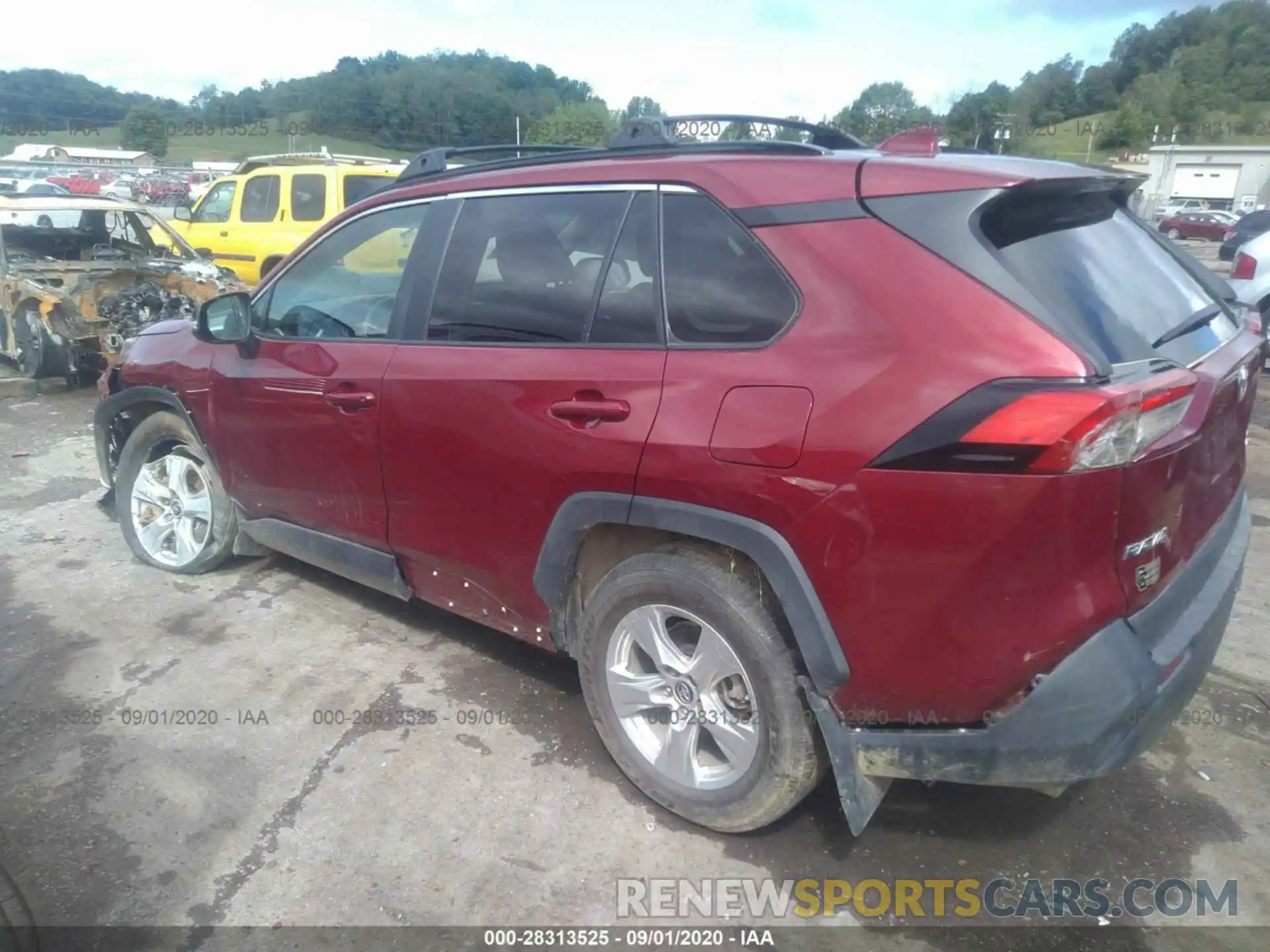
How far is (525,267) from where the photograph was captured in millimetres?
3016

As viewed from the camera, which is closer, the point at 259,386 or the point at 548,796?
the point at 548,796

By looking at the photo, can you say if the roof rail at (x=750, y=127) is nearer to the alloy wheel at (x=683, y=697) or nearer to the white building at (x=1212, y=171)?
the alloy wheel at (x=683, y=697)

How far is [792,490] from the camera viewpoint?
2232mm

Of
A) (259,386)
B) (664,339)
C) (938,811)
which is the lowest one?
(938,811)

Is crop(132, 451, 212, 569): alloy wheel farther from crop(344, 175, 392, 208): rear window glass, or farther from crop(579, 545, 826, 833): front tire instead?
crop(344, 175, 392, 208): rear window glass

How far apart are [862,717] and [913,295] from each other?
1.05 meters

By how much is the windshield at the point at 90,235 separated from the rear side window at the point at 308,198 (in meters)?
1.29

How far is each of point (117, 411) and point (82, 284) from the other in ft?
15.6

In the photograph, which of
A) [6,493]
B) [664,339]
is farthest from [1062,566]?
[6,493]

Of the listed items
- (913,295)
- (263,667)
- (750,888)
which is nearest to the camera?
(913,295)

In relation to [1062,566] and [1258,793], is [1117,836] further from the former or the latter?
[1062,566]

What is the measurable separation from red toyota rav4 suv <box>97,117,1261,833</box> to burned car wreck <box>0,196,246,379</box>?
6009 mm

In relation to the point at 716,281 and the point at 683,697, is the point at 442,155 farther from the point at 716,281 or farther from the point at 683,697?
the point at 683,697

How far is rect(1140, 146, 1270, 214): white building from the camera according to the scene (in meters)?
59.7
